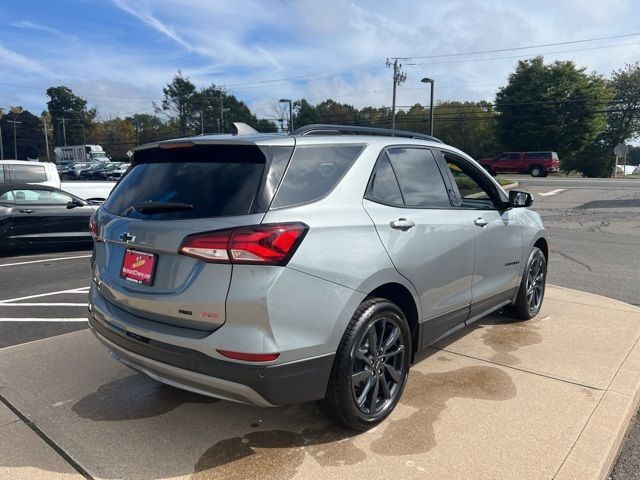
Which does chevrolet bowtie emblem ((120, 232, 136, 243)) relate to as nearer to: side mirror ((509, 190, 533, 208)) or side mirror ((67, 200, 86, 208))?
side mirror ((509, 190, 533, 208))

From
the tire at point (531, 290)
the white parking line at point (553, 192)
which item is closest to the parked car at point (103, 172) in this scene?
the white parking line at point (553, 192)

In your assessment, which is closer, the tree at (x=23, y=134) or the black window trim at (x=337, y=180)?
the black window trim at (x=337, y=180)

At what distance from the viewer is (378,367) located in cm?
303

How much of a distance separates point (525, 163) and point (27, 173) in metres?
37.1

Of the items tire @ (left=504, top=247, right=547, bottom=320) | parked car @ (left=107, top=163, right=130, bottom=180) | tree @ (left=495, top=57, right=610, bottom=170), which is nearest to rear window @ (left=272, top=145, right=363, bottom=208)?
tire @ (left=504, top=247, right=547, bottom=320)

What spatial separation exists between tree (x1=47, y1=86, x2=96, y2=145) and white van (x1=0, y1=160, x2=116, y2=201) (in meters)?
110

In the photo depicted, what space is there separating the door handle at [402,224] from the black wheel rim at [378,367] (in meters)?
0.57

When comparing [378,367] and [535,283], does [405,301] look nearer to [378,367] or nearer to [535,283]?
[378,367]

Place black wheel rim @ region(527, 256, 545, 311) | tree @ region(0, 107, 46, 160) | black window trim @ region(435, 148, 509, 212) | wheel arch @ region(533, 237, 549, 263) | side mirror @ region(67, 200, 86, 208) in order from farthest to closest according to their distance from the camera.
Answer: tree @ region(0, 107, 46, 160) < side mirror @ region(67, 200, 86, 208) < wheel arch @ region(533, 237, 549, 263) < black wheel rim @ region(527, 256, 545, 311) < black window trim @ region(435, 148, 509, 212)

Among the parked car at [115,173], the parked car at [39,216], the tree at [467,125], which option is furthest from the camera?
the tree at [467,125]

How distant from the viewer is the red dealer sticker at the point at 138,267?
8.81ft

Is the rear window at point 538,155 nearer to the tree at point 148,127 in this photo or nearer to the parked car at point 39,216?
the parked car at point 39,216

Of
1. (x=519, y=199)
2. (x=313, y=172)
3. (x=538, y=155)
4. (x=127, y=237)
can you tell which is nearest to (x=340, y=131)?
(x=313, y=172)

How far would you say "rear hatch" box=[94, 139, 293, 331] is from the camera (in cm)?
248
